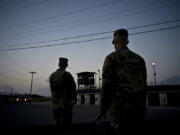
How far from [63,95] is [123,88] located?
2.02 meters

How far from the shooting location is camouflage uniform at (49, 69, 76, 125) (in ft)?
11.1

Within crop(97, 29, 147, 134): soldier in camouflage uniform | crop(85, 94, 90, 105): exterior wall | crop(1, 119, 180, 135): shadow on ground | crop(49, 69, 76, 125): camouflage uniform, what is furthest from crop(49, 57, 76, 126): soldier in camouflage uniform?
crop(85, 94, 90, 105): exterior wall

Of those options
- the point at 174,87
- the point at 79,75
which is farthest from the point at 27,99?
the point at 174,87

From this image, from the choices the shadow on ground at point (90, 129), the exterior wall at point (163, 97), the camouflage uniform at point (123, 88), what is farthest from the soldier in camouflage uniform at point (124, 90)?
the exterior wall at point (163, 97)

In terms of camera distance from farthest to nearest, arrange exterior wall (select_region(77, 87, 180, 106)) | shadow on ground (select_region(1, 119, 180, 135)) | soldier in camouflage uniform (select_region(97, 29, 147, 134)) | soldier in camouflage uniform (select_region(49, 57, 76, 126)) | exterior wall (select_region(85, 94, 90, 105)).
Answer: exterior wall (select_region(85, 94, 90, 105)) → exterior wall (select_region(77, 87, 180, 106)) → soldier in camouflage uniform (select_region(49, 57, 76, 126)) → shadow on ground (select_region(1, 119, 180, 135)) → soldier in camouflage uniform (select_region(97, 29, 147, 134))

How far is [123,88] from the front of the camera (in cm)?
174

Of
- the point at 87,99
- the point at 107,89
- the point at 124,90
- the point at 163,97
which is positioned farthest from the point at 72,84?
the point at 87,99

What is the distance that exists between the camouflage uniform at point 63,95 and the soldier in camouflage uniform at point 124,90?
1756 mm

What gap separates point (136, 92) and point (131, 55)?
1.59 ft

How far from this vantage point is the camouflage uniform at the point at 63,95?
3398 millimetres

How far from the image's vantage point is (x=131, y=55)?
1.91m

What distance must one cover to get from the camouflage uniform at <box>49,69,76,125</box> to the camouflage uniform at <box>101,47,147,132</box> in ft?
5.88

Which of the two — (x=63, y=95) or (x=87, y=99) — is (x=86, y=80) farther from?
(x=63, y=95)

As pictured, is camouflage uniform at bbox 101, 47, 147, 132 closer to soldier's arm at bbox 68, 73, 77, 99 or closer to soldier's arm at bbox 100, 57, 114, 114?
soldier's arm at bbox 100, 57, 114, 114
